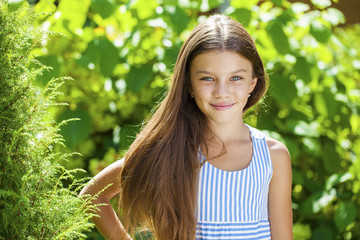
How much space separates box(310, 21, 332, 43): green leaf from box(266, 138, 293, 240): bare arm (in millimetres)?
1009

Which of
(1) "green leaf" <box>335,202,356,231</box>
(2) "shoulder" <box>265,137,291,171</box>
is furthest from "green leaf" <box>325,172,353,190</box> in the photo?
(2) "shoulder" <box>265,137,291,171</box>

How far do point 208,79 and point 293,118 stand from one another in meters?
1.17

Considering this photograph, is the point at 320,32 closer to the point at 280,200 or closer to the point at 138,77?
the point at 138,77

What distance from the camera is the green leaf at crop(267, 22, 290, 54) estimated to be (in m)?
2.67

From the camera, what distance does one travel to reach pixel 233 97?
1.89 metres

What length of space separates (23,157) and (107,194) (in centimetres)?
78

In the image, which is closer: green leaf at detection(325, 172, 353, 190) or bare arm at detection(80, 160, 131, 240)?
bare arm at detection(80, 160, 131, 240)

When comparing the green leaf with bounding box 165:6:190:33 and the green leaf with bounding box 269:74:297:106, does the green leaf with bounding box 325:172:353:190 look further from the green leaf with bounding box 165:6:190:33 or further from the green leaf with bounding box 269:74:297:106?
the green leaf with bounding box 165:6:190:33

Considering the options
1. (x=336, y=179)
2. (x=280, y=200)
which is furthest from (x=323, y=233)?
(x=280, y=200)

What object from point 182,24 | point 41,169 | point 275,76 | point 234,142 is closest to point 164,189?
point 234,142

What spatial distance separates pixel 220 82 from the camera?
185cm

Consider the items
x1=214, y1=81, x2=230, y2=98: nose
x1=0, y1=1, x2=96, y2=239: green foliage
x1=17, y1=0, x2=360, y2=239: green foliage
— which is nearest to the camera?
x1=0, y1=1, x2=96, y2=239: green foliage

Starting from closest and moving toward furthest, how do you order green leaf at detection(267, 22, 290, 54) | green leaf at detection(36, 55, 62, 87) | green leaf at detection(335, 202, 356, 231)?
1. green leaf at detection(36, 55, 62, 87)
2. green leaf at detection(267, 22, 290, 54)
3. green leaf at detection(335, 202, 356, 231)

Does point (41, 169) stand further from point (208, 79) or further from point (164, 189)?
point (208, 79)
